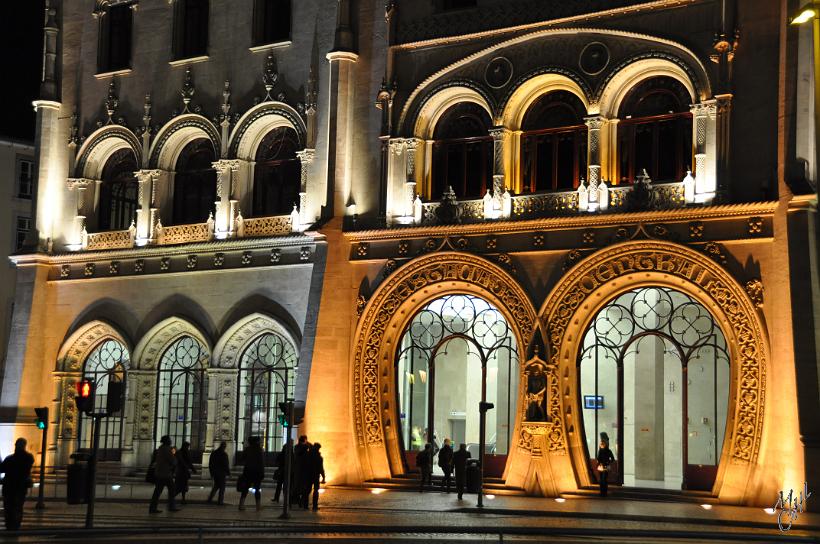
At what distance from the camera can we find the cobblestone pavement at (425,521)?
2075cm

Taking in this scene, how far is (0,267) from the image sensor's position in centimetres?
5200

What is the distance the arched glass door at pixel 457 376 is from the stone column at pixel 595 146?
4356 mm

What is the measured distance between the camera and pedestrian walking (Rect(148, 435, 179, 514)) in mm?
25453

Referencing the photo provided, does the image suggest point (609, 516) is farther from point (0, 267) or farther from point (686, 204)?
point (0, 267)

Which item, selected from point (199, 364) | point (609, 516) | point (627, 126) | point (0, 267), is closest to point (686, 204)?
point (627, 126)

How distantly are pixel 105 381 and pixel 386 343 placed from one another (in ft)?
36.3

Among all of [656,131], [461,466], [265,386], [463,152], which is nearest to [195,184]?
[265,386]

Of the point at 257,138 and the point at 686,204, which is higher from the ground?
the point at 257,138

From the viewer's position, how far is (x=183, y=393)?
3769 centimetres

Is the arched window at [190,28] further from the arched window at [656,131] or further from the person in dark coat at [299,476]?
A: the person in dark coat at [299,476]

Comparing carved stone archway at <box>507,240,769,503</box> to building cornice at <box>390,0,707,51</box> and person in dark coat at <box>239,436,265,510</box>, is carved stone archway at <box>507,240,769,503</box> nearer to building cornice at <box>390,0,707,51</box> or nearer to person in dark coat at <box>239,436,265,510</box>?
building cornice at <box>390,0,707,51</box>

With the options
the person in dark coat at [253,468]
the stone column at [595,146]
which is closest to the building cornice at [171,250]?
the stone column at [595,146]

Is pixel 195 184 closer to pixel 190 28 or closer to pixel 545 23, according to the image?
pixel 190 28

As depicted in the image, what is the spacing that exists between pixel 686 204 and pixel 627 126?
2.79 metres
